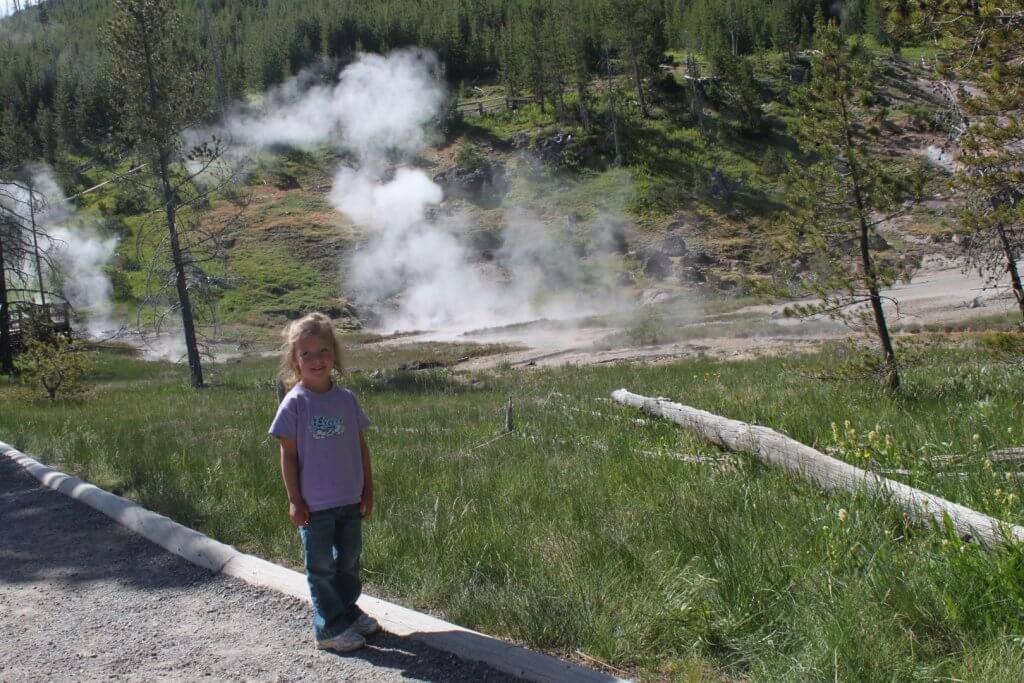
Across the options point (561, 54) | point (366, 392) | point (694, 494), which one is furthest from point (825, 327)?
point (561, 54)

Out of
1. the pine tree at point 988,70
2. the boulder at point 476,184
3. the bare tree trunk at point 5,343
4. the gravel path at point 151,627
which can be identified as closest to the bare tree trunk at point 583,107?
the boulder at point 476,184

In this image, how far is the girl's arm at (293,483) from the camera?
443 cm

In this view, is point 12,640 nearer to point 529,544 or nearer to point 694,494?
point 529,544

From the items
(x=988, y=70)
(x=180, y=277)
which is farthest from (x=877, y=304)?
(x=180, y=277)

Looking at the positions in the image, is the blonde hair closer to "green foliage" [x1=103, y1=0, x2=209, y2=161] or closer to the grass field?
the grass field

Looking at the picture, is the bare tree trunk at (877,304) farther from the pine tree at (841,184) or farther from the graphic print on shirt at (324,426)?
the graphic print on shirt at (324,426)

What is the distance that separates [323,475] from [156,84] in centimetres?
2370

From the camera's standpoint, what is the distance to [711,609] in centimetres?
420

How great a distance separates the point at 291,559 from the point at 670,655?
290cm

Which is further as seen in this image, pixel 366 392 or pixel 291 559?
pixel 366 392

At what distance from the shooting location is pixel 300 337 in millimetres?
4500

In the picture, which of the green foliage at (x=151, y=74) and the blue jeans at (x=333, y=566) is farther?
the green foliage at (x=151, y=74)

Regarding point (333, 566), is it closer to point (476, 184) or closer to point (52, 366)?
point (52, 366)

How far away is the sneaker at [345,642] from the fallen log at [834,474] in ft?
9.62
